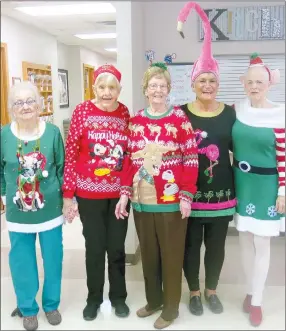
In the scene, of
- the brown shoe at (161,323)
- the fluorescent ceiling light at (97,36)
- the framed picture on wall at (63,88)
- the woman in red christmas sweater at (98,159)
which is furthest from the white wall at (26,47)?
the brown shoe at (161,323)

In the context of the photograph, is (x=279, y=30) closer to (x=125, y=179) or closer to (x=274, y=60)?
(x=274, y=60)

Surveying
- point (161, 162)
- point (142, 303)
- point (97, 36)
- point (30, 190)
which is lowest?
point (142, 303)

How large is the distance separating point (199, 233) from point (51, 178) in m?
0.76

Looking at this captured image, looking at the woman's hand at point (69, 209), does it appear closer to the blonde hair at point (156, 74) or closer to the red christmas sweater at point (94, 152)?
the red christmas sweater at point (94, 152)

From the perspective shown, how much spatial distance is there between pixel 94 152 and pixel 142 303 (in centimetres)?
89

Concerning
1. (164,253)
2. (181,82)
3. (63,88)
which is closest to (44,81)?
(63,88)

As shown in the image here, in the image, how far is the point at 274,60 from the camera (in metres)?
2.80

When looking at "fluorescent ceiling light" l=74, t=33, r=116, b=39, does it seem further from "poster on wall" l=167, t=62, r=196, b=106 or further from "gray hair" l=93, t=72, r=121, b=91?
"gray hair" l=93, t=72, r=121, b=91

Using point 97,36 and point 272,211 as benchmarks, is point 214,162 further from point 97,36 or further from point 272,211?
point 97,36

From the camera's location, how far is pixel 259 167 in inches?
68.6

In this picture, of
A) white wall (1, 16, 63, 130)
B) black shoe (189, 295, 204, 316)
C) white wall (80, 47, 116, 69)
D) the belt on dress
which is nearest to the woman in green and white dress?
the belt on dress

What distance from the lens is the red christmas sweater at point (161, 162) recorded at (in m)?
1.68

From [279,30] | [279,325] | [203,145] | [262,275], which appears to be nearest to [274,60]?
[279,30]

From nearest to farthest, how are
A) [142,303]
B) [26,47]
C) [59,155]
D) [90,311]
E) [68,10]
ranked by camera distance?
[59,155] → [90,311] → [142,303] → [68,10] → [26,47]
